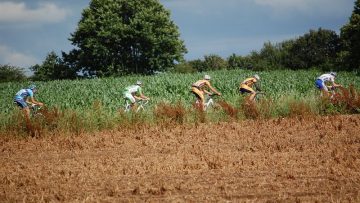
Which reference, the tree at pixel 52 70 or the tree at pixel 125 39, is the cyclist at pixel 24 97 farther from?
the tree at pixel 52 70

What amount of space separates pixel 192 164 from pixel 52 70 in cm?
5792

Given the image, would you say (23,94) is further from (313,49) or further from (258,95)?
(313,49)

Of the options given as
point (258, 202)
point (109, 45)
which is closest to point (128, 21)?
point (109, 45)

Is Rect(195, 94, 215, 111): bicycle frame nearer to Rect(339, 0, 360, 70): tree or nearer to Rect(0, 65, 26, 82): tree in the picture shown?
Rect(339, 0, 360, 70): tree

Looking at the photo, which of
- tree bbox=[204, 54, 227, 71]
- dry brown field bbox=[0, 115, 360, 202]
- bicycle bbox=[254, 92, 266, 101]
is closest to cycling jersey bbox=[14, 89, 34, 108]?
dry brown field bbox=[0, 115, 360, 202]

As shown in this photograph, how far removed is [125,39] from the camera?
1988 inches

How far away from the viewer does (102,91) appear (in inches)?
1014

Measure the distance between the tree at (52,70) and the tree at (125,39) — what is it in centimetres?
201

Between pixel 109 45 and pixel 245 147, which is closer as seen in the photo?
pixel 245 147

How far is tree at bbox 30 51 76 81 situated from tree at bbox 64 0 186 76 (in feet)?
6.58

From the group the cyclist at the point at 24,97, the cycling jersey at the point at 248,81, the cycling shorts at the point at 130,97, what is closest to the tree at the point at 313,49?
the cycling jersey at the point at 248,81

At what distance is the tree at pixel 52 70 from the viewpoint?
178 feet

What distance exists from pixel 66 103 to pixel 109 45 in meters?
29.2

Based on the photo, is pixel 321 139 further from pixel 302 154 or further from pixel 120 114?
pixel 120 114
